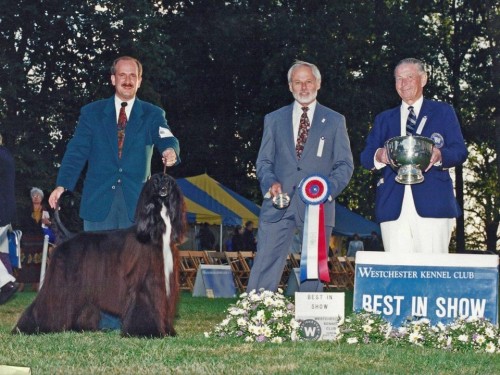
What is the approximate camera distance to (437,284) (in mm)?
5969

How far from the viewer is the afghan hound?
6238mm

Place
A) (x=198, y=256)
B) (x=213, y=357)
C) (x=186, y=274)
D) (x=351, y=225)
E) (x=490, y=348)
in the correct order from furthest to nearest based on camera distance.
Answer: (x=351, y=225) → (x=198, y=256) → (x=186, y=274) → (x=490, y=348) → (x=213, y=357)

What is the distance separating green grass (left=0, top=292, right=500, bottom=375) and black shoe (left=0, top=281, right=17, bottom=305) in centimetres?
385

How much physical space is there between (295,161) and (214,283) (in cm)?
922

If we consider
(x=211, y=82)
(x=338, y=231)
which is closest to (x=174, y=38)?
(x=211, y=82)

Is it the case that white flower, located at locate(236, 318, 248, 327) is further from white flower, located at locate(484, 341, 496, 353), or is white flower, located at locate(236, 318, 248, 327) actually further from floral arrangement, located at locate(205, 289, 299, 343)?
white flower, located at locate(484, 341, 496, 353)

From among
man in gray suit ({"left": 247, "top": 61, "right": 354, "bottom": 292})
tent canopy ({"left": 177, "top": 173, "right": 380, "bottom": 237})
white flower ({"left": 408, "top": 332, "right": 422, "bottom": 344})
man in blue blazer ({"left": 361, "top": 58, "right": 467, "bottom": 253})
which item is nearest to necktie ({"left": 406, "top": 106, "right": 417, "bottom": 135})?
man in blue blazer ({"left": 361, "top": 58, "right": 467, "bottom": 253})

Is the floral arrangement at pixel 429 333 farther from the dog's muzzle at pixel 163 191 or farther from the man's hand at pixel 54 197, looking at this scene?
the man's hand at pixel 54 197

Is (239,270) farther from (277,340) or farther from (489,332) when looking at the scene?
(489,332)

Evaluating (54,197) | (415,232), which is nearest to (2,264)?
(54,197)

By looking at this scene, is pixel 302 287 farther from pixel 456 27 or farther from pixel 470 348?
pixel 456 27

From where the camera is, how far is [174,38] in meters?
30.6

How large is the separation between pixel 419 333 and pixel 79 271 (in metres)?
2.13

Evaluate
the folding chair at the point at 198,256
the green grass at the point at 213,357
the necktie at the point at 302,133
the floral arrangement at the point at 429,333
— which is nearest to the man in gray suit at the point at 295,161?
the necktie at the point at 302,133
